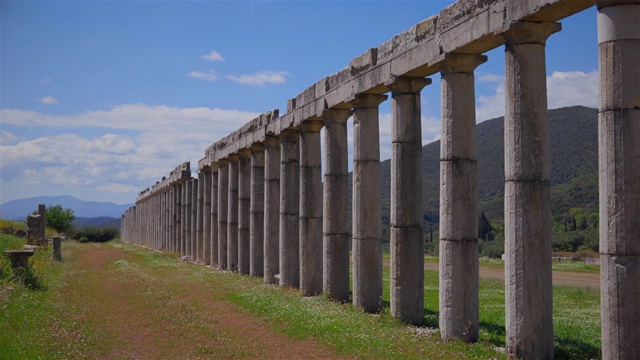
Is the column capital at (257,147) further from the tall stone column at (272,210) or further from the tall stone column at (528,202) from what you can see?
the tall stone column at (528,202)

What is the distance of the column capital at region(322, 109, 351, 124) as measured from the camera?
803 inches

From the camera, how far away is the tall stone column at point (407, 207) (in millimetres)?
16109

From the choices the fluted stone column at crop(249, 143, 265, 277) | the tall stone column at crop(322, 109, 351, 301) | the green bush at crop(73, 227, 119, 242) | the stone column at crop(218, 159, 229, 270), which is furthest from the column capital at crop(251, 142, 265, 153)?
the green bush at crop(73, 227, 119, 242)

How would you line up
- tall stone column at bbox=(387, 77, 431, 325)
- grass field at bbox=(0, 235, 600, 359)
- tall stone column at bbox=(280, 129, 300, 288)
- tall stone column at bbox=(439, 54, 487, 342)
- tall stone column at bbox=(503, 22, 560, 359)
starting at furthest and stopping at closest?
tall stone column at bbox=(280, 129, 300, 288) → tall stone column at bbox=(387, 77, 431, 325) → tall stone column at bbox=(439, 54, 487, 342) → grass field at bbox=(0, 235, 600, 359) → tall stone column at bbox=(503, 22, 560, 359)

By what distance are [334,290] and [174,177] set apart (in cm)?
3249

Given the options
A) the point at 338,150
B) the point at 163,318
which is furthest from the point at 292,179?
the point at 163,318

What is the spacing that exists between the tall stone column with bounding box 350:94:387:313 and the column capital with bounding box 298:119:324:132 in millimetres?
4022

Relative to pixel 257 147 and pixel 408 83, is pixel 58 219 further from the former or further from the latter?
pixel 408 83

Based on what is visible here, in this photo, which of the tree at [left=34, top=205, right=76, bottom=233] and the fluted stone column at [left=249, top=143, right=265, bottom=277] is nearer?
the fluted stone column at [left=249, top=143, right=265, bottom=277]

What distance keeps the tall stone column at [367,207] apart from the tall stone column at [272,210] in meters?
8.24

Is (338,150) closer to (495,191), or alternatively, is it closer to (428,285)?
(428,285)

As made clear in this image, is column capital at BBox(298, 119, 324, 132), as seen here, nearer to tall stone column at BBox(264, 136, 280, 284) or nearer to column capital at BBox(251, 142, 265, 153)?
tall stone column at BBox(264, 136, 280, 284)

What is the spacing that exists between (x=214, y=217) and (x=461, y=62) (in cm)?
2611

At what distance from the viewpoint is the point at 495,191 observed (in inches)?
2800
